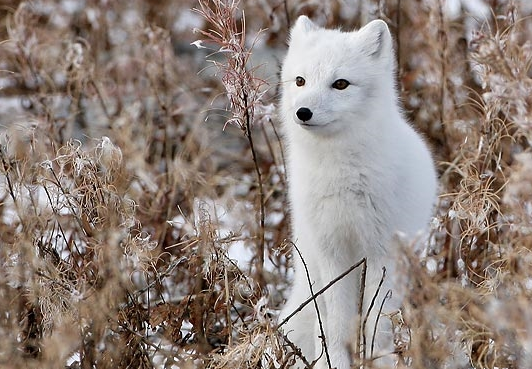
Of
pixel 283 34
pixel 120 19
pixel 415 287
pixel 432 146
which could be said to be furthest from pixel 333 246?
pixel 120 19

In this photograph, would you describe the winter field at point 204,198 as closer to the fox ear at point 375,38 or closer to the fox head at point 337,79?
the fox head at point 337,79

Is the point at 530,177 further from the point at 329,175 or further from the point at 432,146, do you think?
the point at 432,146

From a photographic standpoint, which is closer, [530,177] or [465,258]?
[530,177]

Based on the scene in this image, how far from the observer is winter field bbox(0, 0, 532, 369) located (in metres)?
3.19

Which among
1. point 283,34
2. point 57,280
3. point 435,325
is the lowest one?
point 435,325

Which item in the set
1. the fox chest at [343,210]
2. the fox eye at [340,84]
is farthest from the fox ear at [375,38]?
the fox chest at [343,210]

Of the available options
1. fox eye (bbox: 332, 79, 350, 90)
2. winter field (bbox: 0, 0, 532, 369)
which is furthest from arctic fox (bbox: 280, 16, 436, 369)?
winter field (bbox: 0, 0, 532, 369)

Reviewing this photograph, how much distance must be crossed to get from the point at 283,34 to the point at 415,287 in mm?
4450

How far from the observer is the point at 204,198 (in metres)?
5.04

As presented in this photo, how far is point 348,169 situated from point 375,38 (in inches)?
22.9

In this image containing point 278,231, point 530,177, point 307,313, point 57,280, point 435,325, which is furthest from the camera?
point 278,231

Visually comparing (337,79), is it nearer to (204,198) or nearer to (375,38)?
(375,38)

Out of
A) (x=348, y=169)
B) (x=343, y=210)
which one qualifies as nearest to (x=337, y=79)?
(x=348, y=169)

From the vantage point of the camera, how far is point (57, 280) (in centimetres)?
346
